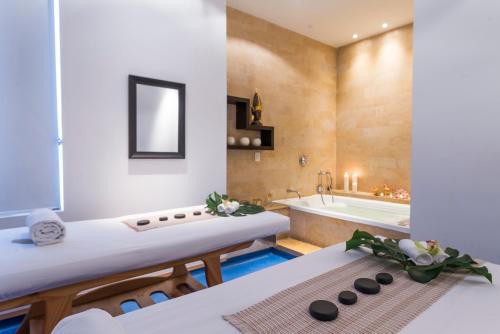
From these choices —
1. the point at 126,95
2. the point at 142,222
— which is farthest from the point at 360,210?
the point at 126,95

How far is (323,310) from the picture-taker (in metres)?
0.79

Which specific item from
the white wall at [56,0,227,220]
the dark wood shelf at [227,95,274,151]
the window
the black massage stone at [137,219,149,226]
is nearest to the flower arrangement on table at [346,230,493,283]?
the black massage stone at [137,219,149,226]

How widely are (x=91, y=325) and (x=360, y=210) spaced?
3.73 m

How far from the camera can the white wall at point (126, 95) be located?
2051mm

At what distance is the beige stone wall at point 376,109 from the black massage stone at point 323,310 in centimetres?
346

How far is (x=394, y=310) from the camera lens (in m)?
0.83

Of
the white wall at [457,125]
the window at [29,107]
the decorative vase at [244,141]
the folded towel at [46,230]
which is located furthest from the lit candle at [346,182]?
the folded towel at [46,230]

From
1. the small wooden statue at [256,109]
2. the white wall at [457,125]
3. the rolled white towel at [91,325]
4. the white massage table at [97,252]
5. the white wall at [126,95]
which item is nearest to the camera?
the rolled white towel at [91,325]

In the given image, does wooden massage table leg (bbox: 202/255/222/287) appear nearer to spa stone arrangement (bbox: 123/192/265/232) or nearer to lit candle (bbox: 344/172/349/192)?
spa stone arrangement (bbox: 123/192/265/232)

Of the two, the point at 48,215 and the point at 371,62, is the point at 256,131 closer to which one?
the point at 371,62

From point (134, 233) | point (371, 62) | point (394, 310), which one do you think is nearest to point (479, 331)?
point (394, 310)

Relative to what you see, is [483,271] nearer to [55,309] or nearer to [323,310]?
[323,310]

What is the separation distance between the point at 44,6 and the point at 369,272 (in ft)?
8.37

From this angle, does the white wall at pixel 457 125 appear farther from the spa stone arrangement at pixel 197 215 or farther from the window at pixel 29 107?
the window at pixel 29 107
